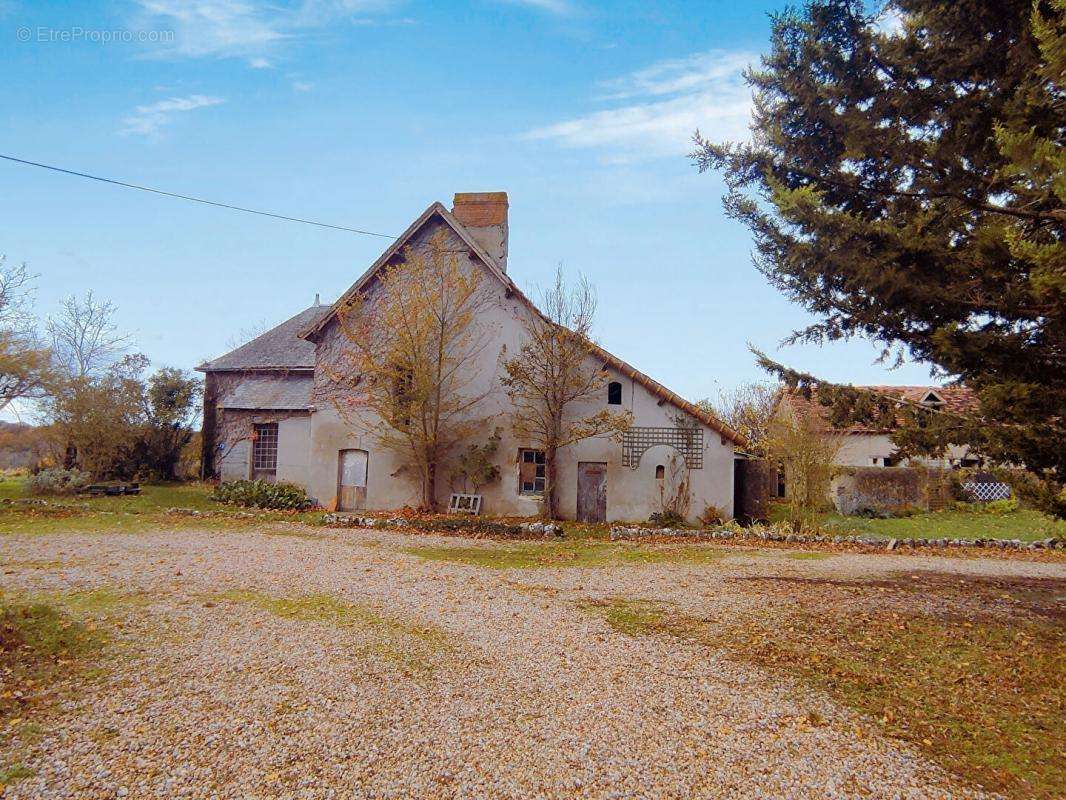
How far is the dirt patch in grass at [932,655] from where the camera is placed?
555cm

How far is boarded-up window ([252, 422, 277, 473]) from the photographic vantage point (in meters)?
26.5

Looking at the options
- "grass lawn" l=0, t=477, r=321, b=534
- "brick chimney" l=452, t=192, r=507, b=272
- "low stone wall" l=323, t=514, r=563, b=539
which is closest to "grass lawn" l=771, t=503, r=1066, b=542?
"low stone wall" l=323, t=514, r=563, b=539

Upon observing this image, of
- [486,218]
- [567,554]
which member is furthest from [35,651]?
[486,218]

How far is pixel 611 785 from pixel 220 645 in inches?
182

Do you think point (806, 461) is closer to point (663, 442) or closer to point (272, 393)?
point (663, 442)

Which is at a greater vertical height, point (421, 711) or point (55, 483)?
point (55, 483)

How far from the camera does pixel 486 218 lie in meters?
24.0

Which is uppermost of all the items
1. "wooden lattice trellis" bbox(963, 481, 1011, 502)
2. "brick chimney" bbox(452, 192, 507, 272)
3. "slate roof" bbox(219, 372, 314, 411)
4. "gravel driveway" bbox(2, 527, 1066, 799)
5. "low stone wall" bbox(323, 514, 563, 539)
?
"brick chimney" bbox(452, 192, 507, 272)

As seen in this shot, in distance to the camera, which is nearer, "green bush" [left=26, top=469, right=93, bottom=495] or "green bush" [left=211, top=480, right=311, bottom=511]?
"green bush" [left=211, top=480, right=311, bottom=511]

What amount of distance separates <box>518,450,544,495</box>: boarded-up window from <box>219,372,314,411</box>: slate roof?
8.62 metres

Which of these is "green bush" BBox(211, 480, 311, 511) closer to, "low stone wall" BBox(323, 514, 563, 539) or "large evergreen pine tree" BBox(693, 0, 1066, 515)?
"low stone wall" BBox(323, 514, 563, 539)

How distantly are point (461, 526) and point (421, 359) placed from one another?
524 cm

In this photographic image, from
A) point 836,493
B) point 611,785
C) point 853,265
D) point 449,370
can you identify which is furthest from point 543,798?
point 836,493

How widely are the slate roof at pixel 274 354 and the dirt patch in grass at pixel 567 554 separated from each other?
1537 cm
